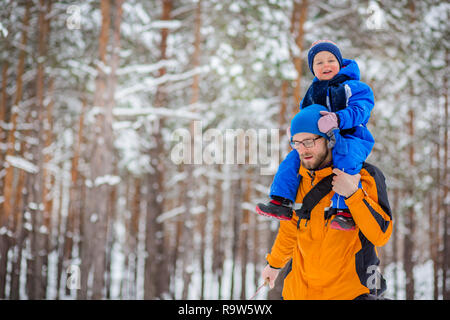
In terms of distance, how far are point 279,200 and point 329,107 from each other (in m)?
0.65

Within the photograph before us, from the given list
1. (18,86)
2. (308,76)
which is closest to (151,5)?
(18,86)

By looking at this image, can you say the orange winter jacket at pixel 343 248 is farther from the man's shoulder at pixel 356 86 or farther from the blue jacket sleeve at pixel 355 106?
the man's shoulder at pixel 356 86

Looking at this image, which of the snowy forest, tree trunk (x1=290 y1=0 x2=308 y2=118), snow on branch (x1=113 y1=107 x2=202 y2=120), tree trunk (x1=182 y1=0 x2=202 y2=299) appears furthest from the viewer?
tree trunk (x1=182 y1=0 x2=202 y2=299)

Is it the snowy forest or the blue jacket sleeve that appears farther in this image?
the snowy forest

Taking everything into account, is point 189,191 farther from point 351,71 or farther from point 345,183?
point 345,183

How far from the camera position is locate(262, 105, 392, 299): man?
223 cm

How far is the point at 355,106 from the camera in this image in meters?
2.46

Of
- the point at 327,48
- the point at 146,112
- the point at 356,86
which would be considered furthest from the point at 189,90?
the point at 356,86

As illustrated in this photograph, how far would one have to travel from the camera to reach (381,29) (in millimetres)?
11531

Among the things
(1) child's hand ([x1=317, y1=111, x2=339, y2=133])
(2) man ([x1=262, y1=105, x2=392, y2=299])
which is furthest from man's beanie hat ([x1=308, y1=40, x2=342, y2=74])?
(1) child's hand ([x1=317, y1=111, x2=339, y2=133])

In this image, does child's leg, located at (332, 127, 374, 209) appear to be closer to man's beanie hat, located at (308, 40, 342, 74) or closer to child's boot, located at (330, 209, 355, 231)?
child's boot, located at (330, 209, 355, 231)

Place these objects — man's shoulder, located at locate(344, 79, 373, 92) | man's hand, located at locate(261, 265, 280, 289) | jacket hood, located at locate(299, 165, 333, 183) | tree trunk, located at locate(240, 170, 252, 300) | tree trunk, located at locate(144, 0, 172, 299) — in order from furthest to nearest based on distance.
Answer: tree trunk, located at locate(240, 170, 252, 300) < tree trunk, located at locate(144, 0, 172, 299) < man's hand, located at locate(261, 265, 280, 289) < man's shoulder, located at locate(344, 79, 373, 92) < jacket hood, located at locate(299, 165, 333, 183)

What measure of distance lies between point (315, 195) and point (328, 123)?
432 mm
